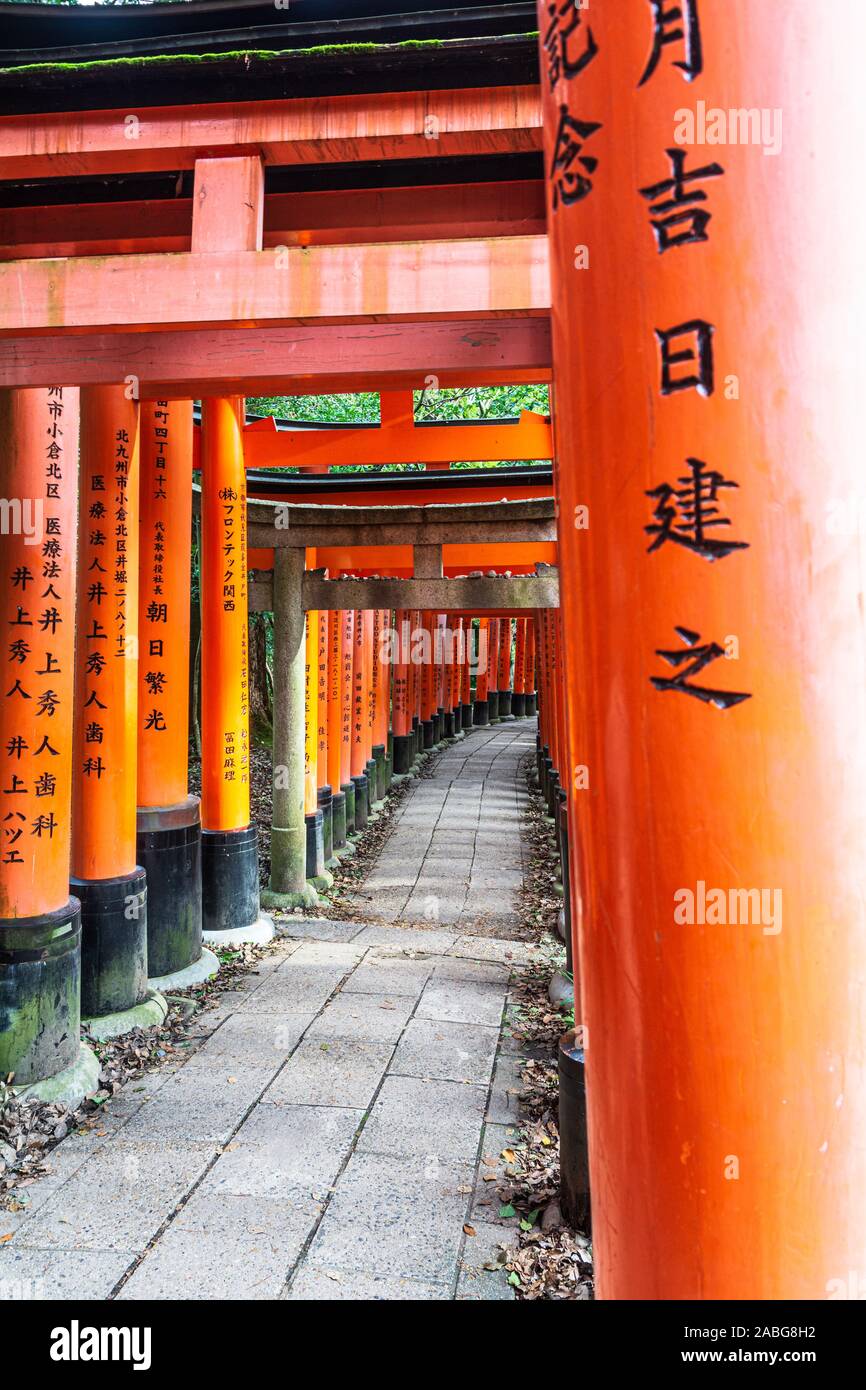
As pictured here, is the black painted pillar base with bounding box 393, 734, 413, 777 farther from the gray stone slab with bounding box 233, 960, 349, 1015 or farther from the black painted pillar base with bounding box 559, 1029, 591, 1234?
the black painted pillar base with bounding box 559, 1029, 591, 1234

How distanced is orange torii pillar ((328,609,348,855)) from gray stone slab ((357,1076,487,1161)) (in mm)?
7214

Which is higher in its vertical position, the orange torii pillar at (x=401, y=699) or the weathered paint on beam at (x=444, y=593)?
the weathered paint on beam at (x=444, y=593)

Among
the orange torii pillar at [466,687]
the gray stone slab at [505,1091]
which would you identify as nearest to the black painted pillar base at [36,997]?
the gray stone slab at [505,1091]

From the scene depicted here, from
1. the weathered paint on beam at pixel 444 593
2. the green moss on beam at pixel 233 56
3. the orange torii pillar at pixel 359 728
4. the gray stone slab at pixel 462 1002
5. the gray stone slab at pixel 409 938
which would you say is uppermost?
the green moss on beam at pixel 233 56

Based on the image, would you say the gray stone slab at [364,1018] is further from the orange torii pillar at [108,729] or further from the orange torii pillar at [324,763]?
the orange torii pillar at [324,763]

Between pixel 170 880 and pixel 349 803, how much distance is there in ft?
23.3

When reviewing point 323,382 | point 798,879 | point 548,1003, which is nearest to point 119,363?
point 323,382

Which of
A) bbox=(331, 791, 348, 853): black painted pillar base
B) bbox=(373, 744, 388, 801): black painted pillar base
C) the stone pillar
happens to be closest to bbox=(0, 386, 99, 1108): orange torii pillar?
the stone pillar

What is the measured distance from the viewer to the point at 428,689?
2316 cm

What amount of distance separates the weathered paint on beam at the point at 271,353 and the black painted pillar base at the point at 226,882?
16.3ft

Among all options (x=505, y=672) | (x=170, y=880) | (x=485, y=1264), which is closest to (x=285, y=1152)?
(x=485, y=1264)

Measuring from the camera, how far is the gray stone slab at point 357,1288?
2926 mm

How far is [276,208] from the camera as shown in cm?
334
